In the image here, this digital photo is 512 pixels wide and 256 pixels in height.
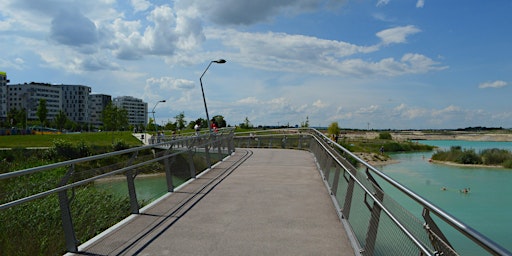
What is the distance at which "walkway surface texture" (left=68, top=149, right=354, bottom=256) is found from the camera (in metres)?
5.51

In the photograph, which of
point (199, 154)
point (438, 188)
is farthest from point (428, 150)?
point (199, 154)

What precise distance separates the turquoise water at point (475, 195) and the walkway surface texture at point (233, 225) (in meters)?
17.8

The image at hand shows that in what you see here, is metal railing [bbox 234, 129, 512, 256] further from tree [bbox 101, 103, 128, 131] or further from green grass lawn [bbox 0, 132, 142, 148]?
tree [bbox 101, 103, 128, 131]

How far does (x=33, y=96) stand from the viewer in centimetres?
16088

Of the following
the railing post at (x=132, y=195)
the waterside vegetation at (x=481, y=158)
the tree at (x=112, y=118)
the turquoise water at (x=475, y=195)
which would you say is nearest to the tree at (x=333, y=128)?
the waterside vegetation at (x=481, y=158)

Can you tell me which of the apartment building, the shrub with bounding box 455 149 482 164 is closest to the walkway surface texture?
the shrub with bounding box 455 149 482 164

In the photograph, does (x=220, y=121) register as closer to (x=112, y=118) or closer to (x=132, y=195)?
(x=112, y=118)

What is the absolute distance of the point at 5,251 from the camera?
506 cm

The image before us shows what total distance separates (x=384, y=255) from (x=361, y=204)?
114 cm

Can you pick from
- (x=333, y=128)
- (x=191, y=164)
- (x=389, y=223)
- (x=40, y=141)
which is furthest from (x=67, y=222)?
(x=333, y=128)

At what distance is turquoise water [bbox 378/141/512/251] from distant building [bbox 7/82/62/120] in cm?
13791

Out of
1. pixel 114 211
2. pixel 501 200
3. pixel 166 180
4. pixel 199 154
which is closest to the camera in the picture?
pixel 114 211

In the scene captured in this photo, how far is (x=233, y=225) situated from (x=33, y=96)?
174400mm

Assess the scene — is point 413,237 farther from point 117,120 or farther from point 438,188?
point 117,120
